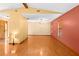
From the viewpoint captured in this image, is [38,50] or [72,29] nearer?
[38,50]

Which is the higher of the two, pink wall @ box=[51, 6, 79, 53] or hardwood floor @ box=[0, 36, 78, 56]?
pink wall @ box=[51, 6, 79, 53]

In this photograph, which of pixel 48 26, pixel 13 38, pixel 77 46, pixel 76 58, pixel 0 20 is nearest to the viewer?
pixel 76 58

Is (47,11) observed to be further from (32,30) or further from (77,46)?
(32,30)

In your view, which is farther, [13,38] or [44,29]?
[44,29]

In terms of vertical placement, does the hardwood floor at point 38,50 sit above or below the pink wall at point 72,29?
below

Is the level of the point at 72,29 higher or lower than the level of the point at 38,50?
higher

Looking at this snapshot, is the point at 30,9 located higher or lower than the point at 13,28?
higher

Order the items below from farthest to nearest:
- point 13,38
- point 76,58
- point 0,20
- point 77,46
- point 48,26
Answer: point 48,26 → point 0,20 → point 13,38 → point 77,46 → point 76,58

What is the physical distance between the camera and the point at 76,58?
1.42m

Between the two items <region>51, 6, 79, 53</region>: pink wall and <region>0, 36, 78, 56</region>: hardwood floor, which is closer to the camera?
<region>0, 36, 78, 56</region>: hardwood floor

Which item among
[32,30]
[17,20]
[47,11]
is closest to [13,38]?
[17,20]

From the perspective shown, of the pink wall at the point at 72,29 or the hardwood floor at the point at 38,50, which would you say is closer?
the hardwood floor at the point at 38,50

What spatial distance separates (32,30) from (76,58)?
1903cm

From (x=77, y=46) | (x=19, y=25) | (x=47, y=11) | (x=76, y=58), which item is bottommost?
(x=77, y=46)
